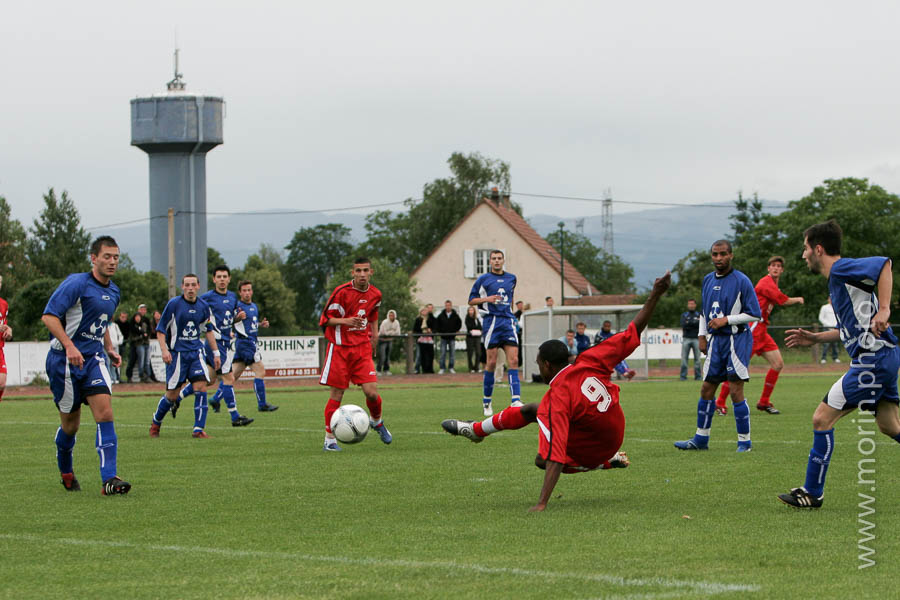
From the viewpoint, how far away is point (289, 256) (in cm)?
14300

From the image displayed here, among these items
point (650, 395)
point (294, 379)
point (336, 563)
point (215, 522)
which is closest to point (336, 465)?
point (215, 522)

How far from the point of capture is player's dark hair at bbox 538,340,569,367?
8.41 meters

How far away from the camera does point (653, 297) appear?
8.01m

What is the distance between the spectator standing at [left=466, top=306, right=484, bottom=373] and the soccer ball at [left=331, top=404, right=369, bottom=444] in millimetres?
21231

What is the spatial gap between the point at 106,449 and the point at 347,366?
3.96 metres

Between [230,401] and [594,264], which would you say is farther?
[594,264]

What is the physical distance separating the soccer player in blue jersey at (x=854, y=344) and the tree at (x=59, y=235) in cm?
7643

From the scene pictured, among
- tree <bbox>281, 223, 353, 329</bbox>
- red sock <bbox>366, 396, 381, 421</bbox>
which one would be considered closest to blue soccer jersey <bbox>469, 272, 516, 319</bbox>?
red sock <bbox>366, 396, 381, 421</bbox>

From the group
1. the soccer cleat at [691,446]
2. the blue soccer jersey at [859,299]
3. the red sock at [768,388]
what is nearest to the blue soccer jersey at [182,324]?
the soccer cleat at [691,446]

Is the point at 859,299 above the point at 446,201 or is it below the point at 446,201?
below

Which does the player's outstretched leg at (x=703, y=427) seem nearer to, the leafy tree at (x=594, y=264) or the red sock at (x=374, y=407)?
the red sock at (x=374, y=407)

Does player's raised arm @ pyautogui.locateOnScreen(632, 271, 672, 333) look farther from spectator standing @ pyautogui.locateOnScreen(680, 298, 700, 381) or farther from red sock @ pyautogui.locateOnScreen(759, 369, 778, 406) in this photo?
spectator standing @ pyautogui.locateOnScreen(680, 298, 700, 381)

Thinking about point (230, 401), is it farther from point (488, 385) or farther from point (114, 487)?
point (114, 487)

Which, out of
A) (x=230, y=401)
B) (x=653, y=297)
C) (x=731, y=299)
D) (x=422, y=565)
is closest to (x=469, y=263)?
(x=230, y=401)
